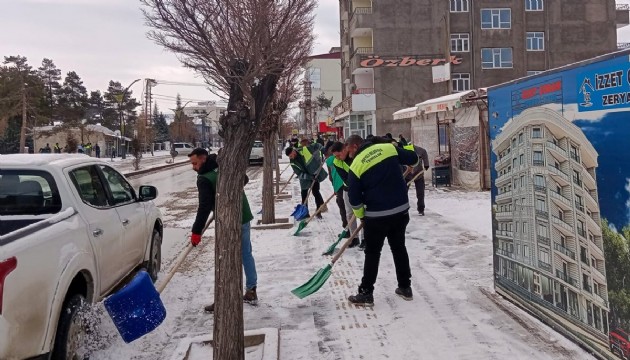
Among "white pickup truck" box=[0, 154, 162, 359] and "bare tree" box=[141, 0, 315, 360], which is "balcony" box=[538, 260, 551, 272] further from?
"white pickup truck" box=[0, 154, 162, 359]

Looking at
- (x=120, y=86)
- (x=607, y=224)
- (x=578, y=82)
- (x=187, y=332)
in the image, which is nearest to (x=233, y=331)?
(x=187, y=332)

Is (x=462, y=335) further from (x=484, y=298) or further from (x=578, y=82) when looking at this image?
(x=578, y=82)

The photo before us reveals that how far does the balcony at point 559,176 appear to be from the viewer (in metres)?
3.80

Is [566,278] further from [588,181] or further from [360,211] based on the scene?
[360,211]

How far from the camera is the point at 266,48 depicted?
4.48m

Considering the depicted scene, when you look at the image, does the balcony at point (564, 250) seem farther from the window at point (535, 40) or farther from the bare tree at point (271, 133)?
the window at point (535, 40)

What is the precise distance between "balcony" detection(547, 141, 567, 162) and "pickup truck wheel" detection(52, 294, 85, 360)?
143 inches

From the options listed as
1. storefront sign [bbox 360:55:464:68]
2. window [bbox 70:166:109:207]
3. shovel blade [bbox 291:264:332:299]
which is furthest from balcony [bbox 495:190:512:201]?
storefront sign [bbox 360:55:464:68]

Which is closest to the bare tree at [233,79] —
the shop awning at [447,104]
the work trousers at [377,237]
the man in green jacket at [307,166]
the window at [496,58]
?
the work trousers at [377,237]

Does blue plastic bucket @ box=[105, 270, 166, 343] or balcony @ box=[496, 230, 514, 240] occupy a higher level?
balcony @ box=[496, 230, 514, 240]

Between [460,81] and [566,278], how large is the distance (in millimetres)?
39657

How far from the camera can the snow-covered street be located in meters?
4.07

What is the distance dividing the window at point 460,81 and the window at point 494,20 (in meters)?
4.03

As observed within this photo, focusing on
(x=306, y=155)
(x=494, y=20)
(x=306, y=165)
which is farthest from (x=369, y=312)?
(x=494, y=20)
